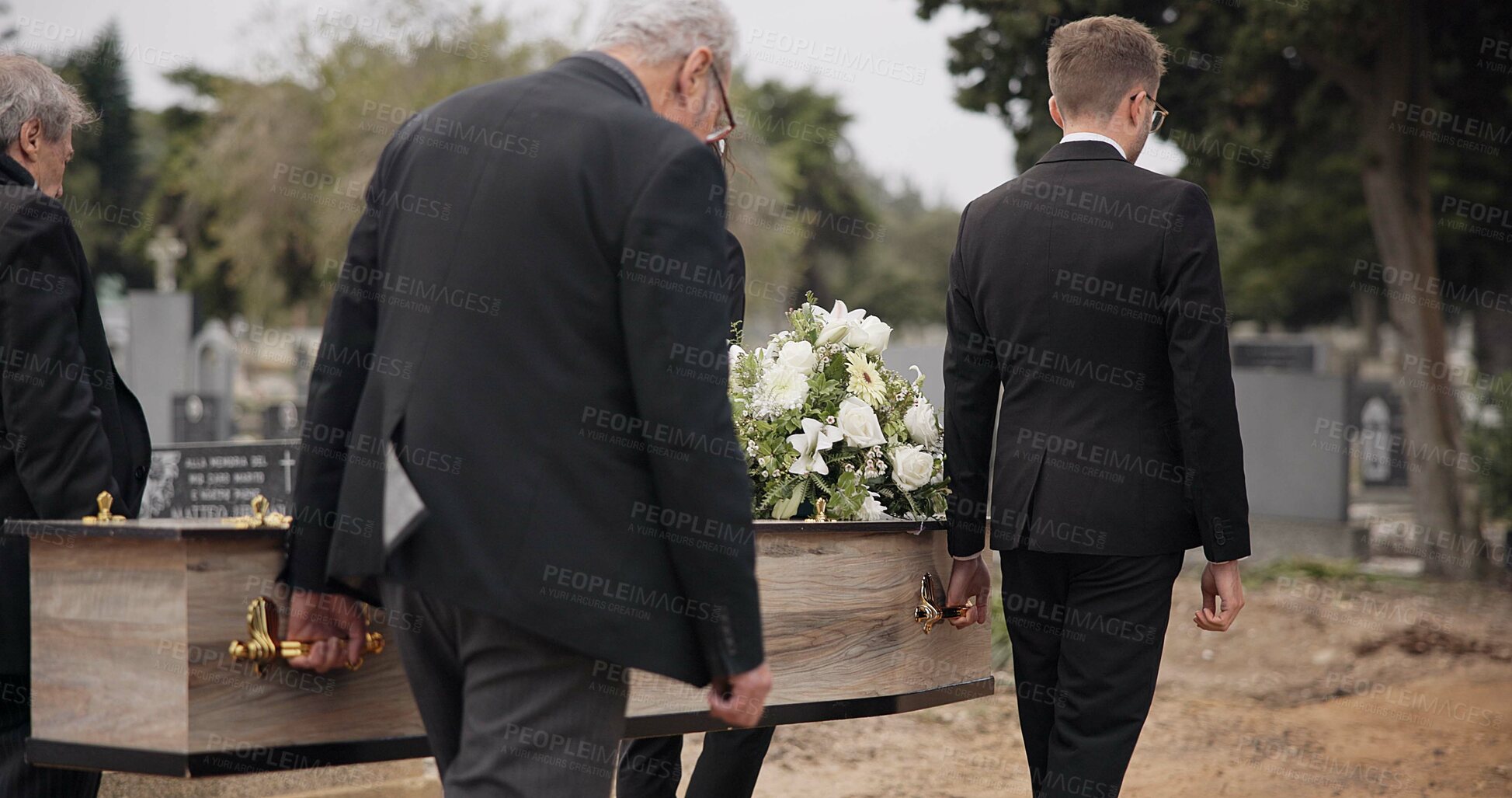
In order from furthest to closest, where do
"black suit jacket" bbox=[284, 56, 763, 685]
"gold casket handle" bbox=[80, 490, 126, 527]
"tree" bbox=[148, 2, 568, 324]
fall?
"tree" bbox=[148, 2, 568, 324], "gold casket handle" bbox=[80, 490, 126, 527], "black suit jacket" bbox=[284, 56, 763, 685]

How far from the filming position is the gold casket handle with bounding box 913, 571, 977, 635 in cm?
331

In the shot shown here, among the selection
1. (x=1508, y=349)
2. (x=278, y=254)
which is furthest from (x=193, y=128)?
(x=1508, y=349)

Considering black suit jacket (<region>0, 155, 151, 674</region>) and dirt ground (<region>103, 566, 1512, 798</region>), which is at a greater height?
black suit jacket (<region>0, 155, 151, 674</region>)

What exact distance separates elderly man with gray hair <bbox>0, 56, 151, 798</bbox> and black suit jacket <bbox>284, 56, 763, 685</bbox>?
3.14 feet

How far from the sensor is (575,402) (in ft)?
6.89

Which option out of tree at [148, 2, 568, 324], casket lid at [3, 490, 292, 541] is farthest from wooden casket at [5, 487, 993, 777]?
tree at [148, 2, 568, 324]

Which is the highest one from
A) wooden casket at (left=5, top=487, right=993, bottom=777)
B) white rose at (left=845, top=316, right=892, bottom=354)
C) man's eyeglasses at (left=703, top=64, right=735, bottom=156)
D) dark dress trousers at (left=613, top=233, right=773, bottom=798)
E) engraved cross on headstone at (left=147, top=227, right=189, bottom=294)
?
man's eyeglasses at (left=703, top=64, right=735, bottom=156)

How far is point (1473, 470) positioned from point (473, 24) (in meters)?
22.2

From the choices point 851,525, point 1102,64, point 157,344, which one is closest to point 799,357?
point 851,525

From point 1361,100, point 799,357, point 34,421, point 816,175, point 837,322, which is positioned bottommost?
point 34,421

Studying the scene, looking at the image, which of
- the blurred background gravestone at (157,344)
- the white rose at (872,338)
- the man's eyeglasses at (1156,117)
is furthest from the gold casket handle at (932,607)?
the blurred background gravestone at (157,344)

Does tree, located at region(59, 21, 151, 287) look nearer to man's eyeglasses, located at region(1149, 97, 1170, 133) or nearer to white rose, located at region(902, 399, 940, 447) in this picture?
white rose, located at region(902, 399, 940, 447)

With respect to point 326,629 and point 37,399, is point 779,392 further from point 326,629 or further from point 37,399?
point 37,399

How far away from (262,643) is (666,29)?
128 cm
